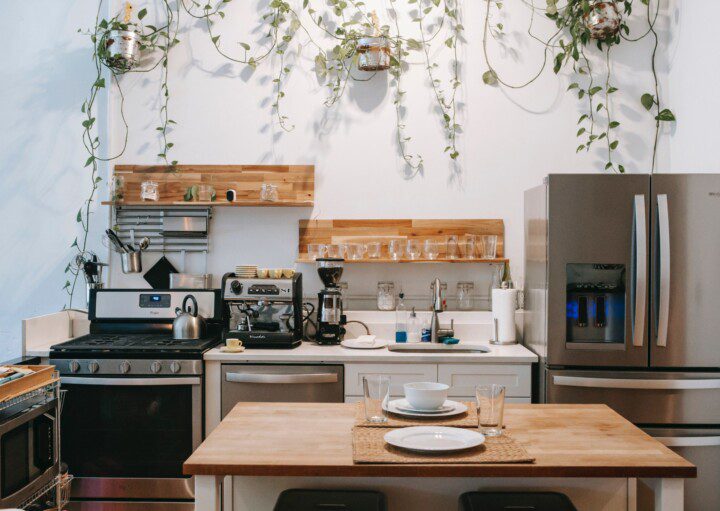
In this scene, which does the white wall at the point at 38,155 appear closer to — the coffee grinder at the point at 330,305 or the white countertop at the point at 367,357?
the white countertop at the point at 367,357

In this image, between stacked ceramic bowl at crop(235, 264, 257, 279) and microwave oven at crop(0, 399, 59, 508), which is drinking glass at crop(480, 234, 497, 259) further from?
microwave oven at crop(0, 399, 59, 508)

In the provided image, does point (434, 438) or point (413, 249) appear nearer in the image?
point (434, 438)

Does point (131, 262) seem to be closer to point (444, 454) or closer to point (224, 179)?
point (224, 179)

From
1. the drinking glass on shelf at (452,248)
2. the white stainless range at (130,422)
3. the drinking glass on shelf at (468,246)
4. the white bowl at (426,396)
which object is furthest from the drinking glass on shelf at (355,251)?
the white bowl at (426,396)

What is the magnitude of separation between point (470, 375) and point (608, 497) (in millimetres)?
1429

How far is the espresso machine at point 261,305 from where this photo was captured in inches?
140

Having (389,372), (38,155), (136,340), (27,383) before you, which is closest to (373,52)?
(389,372)

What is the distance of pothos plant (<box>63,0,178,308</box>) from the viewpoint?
13.3 feet

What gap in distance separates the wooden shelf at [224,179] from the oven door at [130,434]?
1.22 m

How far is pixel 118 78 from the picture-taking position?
4.11m

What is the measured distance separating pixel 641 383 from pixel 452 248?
1315 mm

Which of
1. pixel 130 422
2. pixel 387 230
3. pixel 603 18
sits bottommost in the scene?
pixel 130 422

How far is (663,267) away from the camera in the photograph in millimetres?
3115

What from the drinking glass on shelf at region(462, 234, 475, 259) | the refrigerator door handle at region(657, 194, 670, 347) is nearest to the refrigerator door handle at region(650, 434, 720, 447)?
the refrigerator door handle at region(657, 194, 670, 347)
